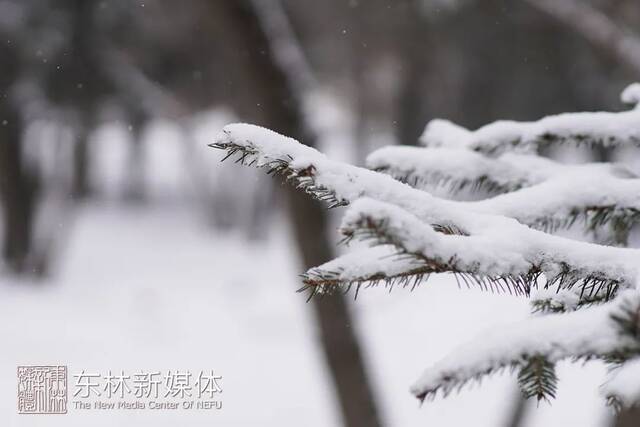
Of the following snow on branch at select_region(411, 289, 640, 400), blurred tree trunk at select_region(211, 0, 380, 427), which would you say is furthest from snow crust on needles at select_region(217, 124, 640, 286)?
blurred tree trunk at select_region(211, 0, 380, 427)

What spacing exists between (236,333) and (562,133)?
37.9ft

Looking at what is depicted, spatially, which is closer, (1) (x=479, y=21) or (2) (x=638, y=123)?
(2) (x=638, y=123)

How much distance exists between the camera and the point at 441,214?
1137 mm

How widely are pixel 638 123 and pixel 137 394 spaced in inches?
98.2

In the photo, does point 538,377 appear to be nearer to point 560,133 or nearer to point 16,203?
point 560,133

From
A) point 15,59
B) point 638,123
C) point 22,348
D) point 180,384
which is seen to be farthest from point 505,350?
point 15,59

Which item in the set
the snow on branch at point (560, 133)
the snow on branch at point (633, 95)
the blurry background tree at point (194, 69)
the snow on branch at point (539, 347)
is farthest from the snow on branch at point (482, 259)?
the blurry background tree at point (194, 69)

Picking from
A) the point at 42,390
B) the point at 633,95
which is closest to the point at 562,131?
the point at 633,95

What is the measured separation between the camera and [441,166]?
158 cm

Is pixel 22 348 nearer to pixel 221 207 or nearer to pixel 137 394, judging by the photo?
pixel 137 394

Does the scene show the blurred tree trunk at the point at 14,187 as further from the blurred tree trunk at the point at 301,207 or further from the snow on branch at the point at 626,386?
the snow on branch at the point at 626,386

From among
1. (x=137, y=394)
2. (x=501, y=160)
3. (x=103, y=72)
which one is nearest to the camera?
(x=501, y=160)

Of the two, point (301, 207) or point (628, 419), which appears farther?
point (301, 207)

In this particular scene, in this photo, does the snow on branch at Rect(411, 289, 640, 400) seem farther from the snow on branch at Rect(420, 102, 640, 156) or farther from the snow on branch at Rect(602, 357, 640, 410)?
the snow on branch at Rect(420, 102, 640, 156)
